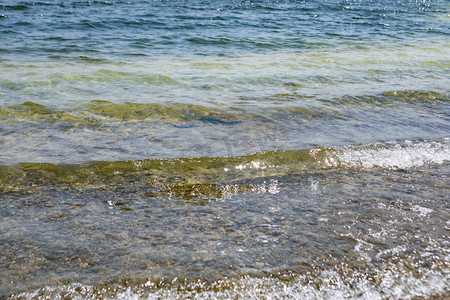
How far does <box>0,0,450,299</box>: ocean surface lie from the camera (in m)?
2.38

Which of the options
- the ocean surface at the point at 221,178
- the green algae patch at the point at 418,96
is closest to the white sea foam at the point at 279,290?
the ocean surface at the point at 221,178

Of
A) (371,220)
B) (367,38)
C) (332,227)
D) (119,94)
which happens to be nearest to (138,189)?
(332,227)

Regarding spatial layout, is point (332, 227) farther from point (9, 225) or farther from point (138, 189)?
point (9, 225)

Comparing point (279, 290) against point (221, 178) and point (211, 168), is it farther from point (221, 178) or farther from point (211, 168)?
point (211, 168)

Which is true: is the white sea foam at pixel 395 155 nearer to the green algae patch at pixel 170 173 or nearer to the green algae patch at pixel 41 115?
the green algae patch at pixel 170 173

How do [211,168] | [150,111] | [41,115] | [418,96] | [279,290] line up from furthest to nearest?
[418,96] < [150,111] < [41,115] < [211,168] < [279,290]

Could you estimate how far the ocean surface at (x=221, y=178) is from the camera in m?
2.38

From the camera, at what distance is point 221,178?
3.81 m

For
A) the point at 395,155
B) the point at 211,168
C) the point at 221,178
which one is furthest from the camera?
the point at 395,155

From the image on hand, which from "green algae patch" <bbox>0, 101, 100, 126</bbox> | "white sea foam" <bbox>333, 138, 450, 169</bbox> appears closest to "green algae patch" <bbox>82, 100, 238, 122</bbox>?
"green algae patch" <bbox>0, 101, 100, 126</bbox>

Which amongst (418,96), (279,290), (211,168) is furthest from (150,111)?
(418,96)

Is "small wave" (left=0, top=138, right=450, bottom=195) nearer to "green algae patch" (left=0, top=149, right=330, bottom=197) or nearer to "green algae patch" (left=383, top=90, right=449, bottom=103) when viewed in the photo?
"green algae patch" (left=0, top=149, right=330, bottom=197)

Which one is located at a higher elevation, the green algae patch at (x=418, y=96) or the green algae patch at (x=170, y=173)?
the green algae patch at (x=418, y=96)

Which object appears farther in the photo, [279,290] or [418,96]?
[418,96]
